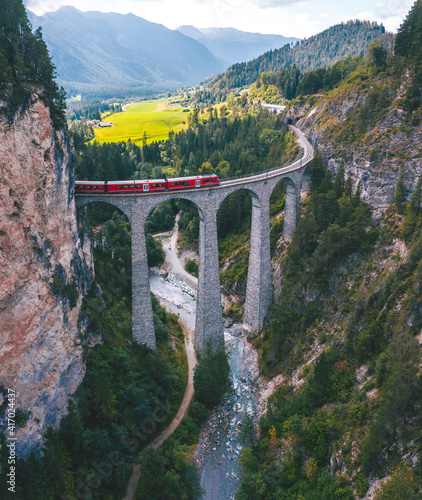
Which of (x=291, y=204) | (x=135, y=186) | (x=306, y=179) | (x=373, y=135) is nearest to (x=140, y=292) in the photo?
(x=135, y=186)

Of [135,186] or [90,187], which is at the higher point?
[90,187]

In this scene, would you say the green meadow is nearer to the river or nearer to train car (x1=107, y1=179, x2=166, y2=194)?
train car (x1=107, y1=179, x2=166, y2=194)

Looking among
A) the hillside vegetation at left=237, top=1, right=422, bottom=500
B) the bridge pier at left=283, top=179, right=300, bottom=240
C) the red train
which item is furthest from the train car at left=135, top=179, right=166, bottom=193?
the bridge pier at left=283, top=179, right=300, bottom=240

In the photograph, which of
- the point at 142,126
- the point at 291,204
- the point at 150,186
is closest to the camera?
the point at 150,186

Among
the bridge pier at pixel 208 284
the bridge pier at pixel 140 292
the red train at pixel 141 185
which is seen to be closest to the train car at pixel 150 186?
the red train at pixel 141 185

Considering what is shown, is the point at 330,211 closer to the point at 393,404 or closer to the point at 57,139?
the point at 393,404

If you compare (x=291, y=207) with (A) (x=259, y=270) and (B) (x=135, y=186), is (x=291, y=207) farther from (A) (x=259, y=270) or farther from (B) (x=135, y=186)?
(B) (x=135, y=186)

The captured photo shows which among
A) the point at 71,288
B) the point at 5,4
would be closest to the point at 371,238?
the point at 71,288
